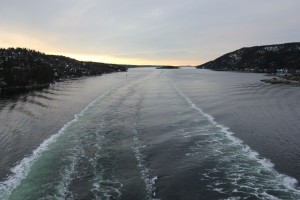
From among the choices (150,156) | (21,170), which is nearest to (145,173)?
(150,156)

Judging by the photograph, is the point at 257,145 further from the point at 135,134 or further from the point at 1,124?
the point at 1,124

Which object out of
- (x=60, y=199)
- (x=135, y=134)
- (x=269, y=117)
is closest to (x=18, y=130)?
(x=135, y=134)

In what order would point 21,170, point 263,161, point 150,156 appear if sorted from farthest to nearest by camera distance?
point 150,156 → point 263,161 → point 21,170

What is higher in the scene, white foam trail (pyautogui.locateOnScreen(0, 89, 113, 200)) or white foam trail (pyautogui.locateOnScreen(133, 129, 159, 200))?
white foam trail (pyautogui.locateOnScreen(133, 129, 159, 200))

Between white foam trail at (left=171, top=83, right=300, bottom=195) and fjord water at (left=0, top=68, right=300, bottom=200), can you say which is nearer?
fjord water at (left=0, top=68, right=300, bottom=200)

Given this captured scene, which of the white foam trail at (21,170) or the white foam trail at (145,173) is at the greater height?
the white foam trail at (145,173)

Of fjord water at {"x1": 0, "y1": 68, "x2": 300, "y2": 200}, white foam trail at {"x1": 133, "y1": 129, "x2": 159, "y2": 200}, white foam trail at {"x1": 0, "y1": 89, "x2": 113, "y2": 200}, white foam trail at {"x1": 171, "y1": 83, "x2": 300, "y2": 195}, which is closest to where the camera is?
white foam trail at {"x1": 133, "y1": 129, "x2": 159, "y2": 200}

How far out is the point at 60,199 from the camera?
1783 centimetres

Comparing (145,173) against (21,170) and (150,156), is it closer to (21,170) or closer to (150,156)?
(150,156)

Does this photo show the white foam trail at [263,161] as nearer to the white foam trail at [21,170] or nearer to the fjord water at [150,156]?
the fjord water at [150,156]

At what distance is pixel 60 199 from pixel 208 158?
12.4 metres

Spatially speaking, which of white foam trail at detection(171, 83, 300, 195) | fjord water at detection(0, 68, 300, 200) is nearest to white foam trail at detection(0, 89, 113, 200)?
fjord water at detection(0, 68, 300, 200)

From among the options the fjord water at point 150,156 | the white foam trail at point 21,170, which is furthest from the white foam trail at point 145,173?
the white foam trail at point 21,170

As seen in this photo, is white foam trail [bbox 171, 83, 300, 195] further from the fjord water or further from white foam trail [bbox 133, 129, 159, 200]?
white foam trail [bbox 133, 129, 159, 200]
